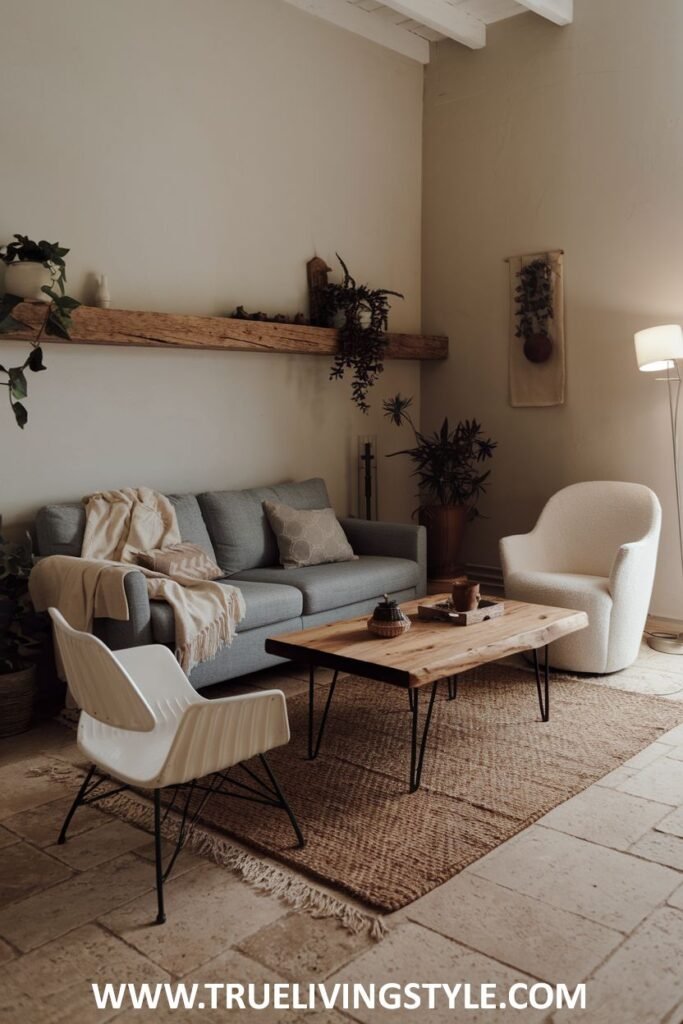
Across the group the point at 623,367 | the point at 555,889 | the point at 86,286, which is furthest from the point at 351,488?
the point at 555,889

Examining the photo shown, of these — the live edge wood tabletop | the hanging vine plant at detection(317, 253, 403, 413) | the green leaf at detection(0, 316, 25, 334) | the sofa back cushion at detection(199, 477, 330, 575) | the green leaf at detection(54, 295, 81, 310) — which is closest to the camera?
the live edge wood tabletop

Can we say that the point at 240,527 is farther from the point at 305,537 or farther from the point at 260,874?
the point at 260,874

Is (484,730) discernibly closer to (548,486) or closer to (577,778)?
(577,778)

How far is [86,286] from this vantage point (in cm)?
440

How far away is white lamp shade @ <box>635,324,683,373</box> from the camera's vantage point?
4.75 metres

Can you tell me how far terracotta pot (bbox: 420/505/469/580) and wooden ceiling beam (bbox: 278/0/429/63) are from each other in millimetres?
2960

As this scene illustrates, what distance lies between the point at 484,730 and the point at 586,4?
424 cm

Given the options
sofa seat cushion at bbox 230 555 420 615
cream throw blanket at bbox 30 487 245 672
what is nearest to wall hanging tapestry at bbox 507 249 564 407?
sofa seat cushion at bbox 230 555 420 615

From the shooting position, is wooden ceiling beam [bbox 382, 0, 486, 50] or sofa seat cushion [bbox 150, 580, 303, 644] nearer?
sofa seat cushion [bbox 150, 580, 303, 644]

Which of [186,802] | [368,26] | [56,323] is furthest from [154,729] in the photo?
[368,26]

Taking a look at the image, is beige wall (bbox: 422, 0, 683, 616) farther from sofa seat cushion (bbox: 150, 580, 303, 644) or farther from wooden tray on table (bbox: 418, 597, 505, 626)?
sofa seat cushion (bbox: 150, 580, 303, 644)

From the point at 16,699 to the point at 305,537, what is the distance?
1.70m

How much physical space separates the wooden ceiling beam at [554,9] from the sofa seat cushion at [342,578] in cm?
316

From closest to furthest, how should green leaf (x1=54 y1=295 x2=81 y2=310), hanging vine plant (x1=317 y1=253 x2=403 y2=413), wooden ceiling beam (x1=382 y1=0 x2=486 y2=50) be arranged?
green leaf (x1=54 y1=295 x2=81 y2=310) < wooden ceiling beam (x1=382 y1=0 x2=486 y2=50) < hanging vine plant (x1=317 y1=253 x2=403 y2=413)
